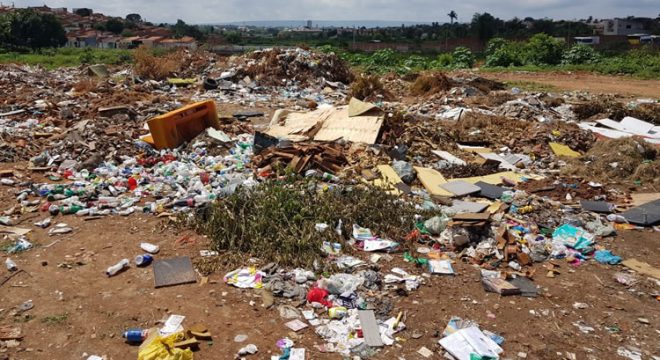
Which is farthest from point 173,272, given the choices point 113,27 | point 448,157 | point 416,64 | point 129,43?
point 113,27

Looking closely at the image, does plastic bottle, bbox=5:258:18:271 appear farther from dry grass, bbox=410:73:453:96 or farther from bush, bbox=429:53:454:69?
bush, bbox=429:53:454:69

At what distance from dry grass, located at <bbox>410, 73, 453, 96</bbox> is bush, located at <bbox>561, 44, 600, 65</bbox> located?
927 cm

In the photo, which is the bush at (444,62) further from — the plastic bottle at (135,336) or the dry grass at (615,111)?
the plastic bottle at (135,336)

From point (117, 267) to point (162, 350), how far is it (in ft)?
4.66

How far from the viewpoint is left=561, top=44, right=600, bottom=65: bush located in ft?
64.5

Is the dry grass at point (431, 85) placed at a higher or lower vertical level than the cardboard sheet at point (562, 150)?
higher

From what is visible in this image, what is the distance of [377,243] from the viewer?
15.4 ft

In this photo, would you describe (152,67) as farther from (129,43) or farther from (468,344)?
(129,43)

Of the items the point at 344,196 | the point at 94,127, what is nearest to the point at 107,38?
the point at 94,127

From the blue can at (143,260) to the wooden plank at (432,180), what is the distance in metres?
3.48

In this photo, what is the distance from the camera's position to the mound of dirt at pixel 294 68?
15.3 meters

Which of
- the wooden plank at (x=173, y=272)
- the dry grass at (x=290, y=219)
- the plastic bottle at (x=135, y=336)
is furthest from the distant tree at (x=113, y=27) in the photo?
the plastic bottle at (x=135, y=336)

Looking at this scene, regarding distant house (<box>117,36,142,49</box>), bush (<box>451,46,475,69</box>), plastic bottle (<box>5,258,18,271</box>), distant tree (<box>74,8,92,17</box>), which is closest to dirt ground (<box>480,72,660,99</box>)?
bush (<box>451,46,475,69</box>)

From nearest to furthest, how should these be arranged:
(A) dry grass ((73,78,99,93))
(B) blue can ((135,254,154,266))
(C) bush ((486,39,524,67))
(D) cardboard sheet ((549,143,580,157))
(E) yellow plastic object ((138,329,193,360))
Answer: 1. (E) yellow plastic object ((138,329,193,360))
2. (B) blue can ((135,254,154,266))
3. (D) cardboard sheet ((549,143,580,157))
4. (A) dry grass ((73,78,99,93))
5. (C) bush ((486,39,524,67))
